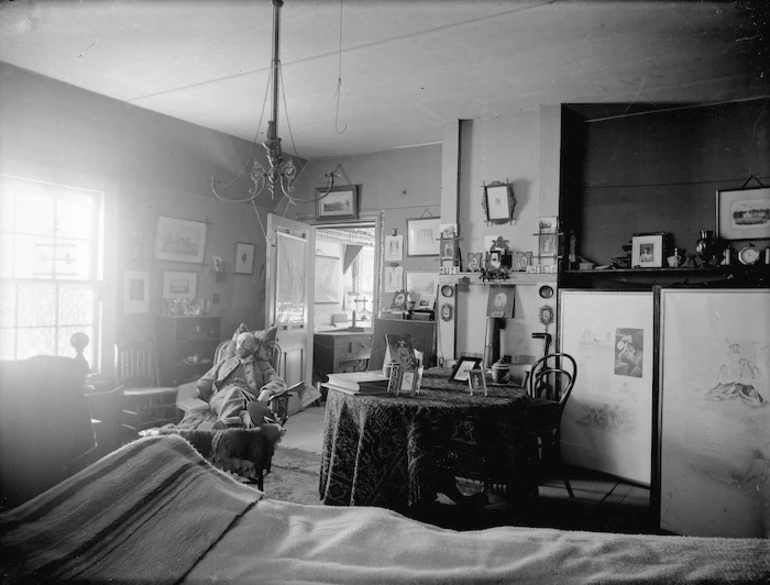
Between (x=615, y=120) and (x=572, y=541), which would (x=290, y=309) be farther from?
(x=572, y=541)

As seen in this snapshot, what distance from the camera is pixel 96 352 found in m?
4.97

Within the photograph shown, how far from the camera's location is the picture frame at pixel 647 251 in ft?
15.6

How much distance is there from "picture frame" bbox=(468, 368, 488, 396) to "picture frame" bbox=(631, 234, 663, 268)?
238 cm

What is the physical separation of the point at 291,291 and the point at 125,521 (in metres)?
5.60

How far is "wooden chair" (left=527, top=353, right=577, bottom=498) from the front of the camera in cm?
374

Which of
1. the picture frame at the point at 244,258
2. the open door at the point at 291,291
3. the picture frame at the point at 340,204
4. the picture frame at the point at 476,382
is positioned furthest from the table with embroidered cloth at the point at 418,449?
the picture frame at the point at 340,204

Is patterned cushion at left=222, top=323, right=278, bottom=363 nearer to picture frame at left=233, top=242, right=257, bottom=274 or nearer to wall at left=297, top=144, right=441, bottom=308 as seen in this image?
picture frame at left=233, top=242, right=257, bottom=274

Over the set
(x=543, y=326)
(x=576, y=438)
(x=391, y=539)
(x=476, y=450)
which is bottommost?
(x=576, y=438)

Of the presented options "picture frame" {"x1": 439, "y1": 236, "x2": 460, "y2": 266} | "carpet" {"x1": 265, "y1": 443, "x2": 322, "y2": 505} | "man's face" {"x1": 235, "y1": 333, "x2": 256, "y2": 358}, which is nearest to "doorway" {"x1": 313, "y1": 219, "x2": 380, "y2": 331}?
"picture frame" {"x1": 439, "y1": 236, "x2": 460, "y2": 266}

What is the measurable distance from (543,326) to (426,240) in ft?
6.18

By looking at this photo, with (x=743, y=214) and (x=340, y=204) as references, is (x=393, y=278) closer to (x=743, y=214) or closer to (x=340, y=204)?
(x=340, y=204)

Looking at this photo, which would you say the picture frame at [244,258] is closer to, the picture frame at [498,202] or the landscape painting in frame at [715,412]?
the picture frame at [498,202]

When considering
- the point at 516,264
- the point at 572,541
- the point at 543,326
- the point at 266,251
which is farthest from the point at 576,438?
the point at 266,251

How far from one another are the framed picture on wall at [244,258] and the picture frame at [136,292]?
1.26 m
